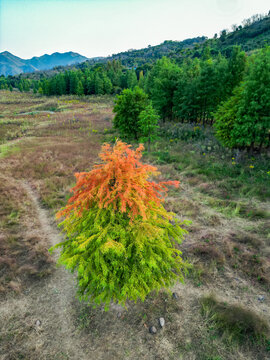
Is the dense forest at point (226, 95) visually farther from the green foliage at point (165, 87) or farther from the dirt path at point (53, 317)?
the dirt path at point (53, 317)

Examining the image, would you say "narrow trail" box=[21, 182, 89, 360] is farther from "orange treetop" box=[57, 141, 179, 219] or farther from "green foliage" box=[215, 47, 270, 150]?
"green foliage" box=[215, 47, 270, 150]

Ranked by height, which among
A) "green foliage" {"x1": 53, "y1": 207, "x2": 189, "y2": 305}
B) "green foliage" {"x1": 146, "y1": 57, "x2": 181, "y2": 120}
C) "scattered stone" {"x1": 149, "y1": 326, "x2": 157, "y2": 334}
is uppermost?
"green foliage" {"x1": 146, "y1": 57, "x2": 181, "y2": 120}

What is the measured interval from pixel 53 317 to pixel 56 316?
9 centimetres

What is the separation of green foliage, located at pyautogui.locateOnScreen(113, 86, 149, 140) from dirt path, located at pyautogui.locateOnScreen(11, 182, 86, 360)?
20210 millimetres

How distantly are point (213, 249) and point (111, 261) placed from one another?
5301 millimetres

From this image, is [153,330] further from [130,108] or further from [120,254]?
[130,108]

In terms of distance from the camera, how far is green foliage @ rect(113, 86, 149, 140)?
2412 centimetres

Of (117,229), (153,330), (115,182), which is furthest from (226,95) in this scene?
(153,330)

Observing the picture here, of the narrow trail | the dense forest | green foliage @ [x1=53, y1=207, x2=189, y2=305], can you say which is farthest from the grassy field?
the dense forest

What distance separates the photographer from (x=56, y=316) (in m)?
6.09

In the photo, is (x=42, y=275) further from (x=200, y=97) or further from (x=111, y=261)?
(x=200, y=97)

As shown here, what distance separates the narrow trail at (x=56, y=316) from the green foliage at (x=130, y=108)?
2010 cm

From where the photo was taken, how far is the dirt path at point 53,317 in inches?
206

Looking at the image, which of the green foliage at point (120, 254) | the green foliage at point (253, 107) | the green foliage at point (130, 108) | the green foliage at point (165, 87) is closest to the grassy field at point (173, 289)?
the green foliage at point (120, 254)
